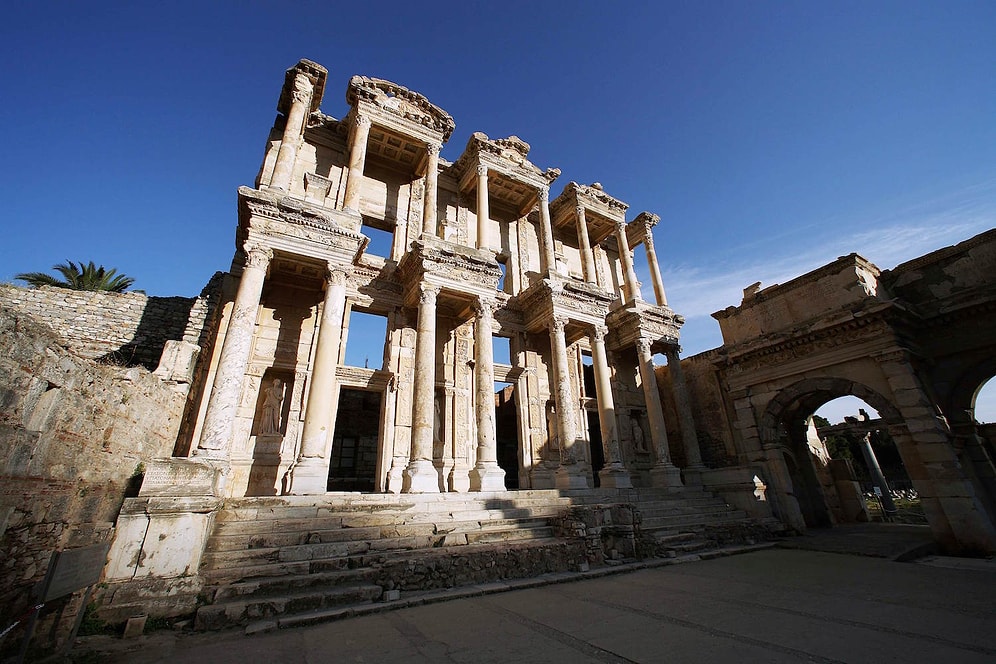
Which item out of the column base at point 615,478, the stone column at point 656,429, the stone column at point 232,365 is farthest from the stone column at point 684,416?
the stone column at point 232,365

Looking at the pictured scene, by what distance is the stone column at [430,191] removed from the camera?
14.6 meters

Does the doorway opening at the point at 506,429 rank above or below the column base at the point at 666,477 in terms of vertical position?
above

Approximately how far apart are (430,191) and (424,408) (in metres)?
8.07

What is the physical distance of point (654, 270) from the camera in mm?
20594

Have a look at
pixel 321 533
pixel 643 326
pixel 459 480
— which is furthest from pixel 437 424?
pixel 643 326

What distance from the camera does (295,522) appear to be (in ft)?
24.3

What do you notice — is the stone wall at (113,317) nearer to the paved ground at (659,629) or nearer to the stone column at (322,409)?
the stone column at (322,409)

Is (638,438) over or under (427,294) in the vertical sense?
under

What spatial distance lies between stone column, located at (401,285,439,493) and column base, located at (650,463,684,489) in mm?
8091

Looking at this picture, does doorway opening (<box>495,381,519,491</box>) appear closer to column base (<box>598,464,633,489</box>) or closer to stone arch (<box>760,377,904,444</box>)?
column base (<box>598,464,633,489</box>)

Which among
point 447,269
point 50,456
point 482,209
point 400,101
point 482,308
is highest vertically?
point 400,101

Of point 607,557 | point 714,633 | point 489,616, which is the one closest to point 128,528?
point 489,616

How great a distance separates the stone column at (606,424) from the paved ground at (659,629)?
6.95m

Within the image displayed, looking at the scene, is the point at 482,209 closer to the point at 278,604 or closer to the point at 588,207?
the point at 588,207
